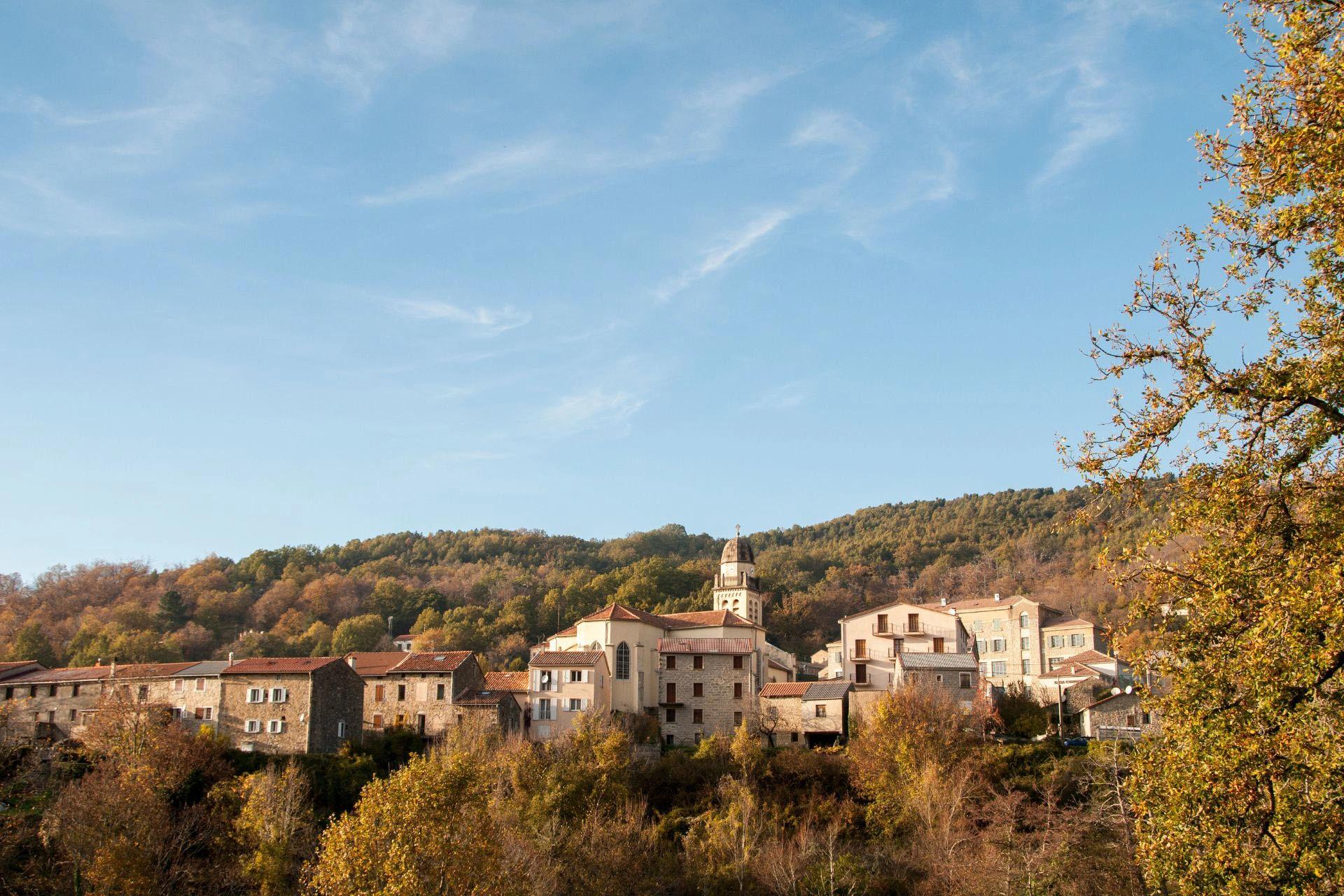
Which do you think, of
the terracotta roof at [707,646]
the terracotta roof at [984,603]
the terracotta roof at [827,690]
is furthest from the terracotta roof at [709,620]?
the terracotta roof at [984,603]

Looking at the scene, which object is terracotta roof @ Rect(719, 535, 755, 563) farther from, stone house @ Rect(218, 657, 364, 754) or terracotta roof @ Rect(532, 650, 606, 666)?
stone house @ Rect(218, 657, 364, 754)

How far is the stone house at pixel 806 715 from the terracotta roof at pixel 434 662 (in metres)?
Answer: 16.1

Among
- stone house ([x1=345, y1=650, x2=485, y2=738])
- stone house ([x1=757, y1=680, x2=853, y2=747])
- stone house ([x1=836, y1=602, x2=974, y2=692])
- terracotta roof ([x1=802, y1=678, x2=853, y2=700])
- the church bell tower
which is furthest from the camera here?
the church bell tower

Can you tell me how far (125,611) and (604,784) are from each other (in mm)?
59848

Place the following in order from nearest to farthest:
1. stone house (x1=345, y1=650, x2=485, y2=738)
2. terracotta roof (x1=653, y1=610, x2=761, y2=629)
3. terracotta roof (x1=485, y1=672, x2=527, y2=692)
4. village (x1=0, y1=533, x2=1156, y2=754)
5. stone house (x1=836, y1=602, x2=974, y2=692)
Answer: village (x1=0, y1=533, x2=1156, y2=754), stone house (x1=345, y1=650, x2=485, y2=738), terracotta roof (x1=485, y1=672, x2=527, y2=692), terracotta roof (x1=653, y1=610, x2=761, y2=629), stone house (x1=836, y1=602, x2=974, y2=692)

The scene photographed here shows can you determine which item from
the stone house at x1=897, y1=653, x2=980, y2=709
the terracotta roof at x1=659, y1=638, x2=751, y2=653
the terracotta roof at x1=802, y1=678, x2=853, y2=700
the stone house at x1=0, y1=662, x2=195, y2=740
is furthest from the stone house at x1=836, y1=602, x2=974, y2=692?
the stone house at x1=0, y1=662, x2=195, y2=740

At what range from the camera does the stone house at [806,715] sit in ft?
174

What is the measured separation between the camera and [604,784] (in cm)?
4541

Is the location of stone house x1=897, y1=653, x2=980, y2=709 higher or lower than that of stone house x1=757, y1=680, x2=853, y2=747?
higher

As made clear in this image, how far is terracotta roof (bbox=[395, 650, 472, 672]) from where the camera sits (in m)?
56.4

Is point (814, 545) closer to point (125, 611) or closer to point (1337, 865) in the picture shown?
point (125, 611)

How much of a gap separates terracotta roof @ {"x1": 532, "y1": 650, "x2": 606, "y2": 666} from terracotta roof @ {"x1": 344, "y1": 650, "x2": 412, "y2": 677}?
8.78 m

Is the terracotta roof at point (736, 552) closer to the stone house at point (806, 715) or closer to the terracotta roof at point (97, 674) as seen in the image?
the stone house at point (806, 715)

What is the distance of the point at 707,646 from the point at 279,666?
866 inches
